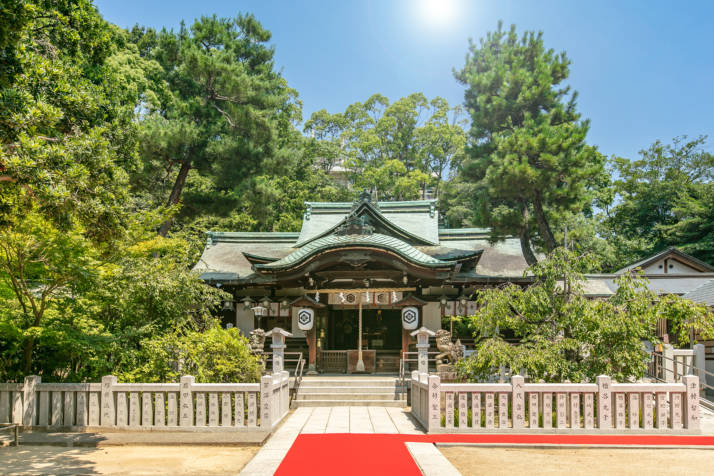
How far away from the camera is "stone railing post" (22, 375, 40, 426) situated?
9.73m

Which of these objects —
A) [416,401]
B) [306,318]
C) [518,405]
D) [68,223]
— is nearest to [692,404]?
[518,405]

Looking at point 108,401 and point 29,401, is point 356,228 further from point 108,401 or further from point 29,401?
point 29,401

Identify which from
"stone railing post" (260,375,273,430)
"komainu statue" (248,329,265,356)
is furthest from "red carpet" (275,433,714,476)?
"komainu statue" (248,329,265,356)

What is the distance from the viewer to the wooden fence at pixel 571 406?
971cm

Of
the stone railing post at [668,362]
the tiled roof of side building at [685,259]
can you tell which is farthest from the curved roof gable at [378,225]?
the tiled roof of side building at [685,259]

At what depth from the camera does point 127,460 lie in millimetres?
7746

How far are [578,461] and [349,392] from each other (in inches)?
304

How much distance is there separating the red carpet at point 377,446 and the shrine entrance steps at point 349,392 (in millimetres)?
4494

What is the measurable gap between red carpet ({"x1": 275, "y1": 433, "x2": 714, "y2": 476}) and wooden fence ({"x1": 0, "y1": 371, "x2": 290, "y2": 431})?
1325mm

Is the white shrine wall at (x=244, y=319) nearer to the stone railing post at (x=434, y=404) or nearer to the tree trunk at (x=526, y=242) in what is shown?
the stone railing post at (x=434, y=404)

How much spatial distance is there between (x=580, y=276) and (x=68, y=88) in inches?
400

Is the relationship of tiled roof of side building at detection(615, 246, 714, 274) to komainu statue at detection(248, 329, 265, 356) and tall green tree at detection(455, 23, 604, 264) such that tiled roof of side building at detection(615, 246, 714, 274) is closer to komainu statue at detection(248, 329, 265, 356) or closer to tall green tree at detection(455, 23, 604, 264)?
tall green tree at detection(455, 23, 604, 264)

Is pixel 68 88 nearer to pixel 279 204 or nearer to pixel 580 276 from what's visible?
pixel 580 276

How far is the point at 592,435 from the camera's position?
9602 mm
